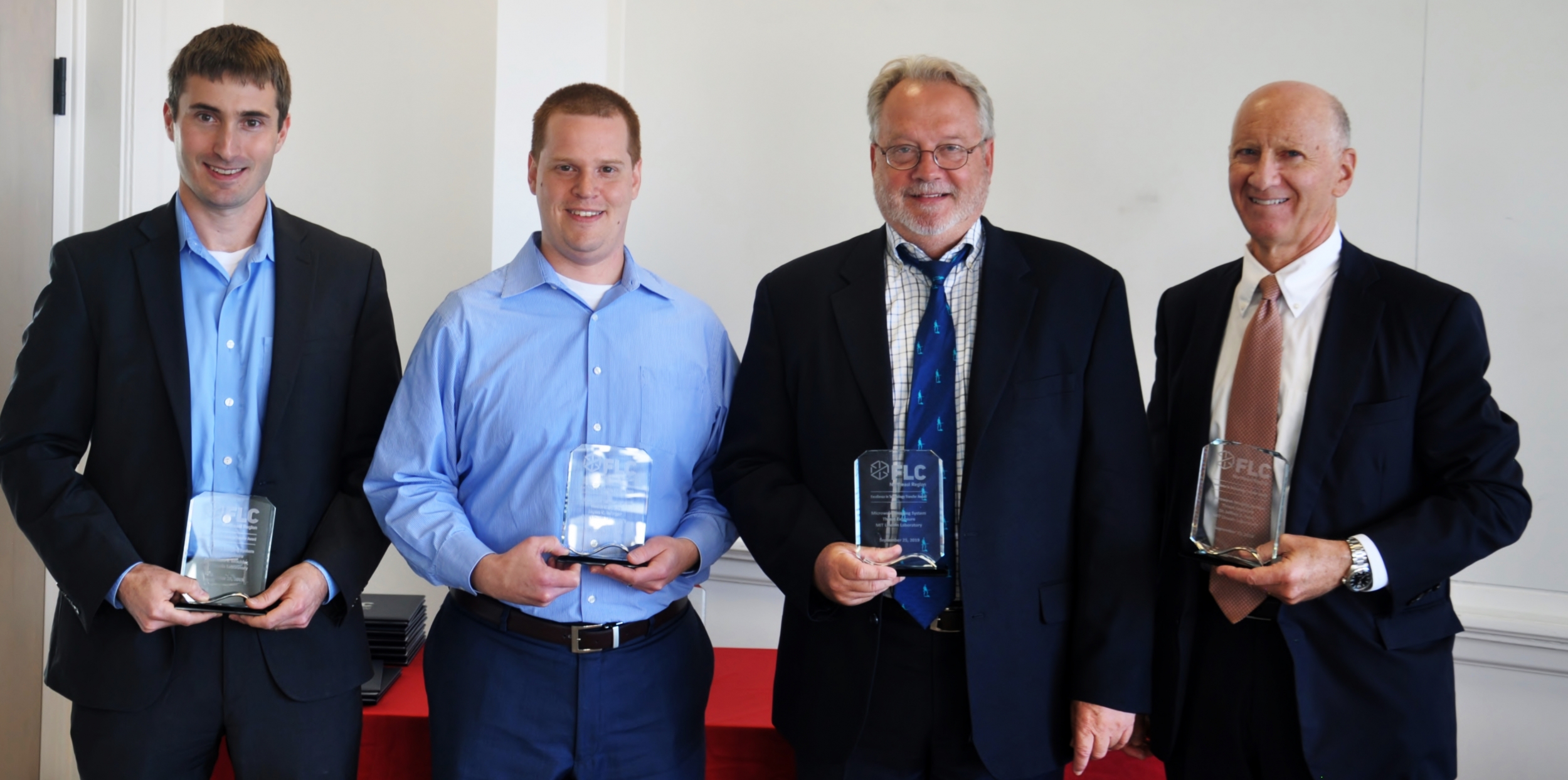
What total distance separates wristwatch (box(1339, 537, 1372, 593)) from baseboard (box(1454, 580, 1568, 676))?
1.42m

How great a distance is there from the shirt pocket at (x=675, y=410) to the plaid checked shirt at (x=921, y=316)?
48 cm

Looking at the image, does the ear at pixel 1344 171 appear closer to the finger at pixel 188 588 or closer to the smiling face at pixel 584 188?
the smiling face at pixel 584 188

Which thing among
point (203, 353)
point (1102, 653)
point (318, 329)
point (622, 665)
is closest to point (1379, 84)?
point (1102, 653)

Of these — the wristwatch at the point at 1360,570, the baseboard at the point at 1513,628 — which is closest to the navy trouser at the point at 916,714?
the wristwatch at the point at 1360,570

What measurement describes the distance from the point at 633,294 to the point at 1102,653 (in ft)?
3.93

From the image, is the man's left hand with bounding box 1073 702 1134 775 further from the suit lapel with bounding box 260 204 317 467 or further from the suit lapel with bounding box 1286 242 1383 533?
the suit lapel with bounding box 260 204 317 467

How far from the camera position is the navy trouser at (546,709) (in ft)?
6.52

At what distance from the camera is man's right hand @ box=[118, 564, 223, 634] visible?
1877 millimetres

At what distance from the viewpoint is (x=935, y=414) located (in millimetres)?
1927

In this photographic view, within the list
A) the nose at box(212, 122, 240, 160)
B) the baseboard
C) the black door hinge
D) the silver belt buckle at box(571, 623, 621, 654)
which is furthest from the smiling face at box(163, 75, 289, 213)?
the baseboard

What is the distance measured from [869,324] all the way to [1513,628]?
222cm

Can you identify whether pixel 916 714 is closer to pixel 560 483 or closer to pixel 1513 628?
pixel 560 483

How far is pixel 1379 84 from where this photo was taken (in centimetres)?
301

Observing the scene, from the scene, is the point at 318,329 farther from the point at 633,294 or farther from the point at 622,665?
the point at 622,665
